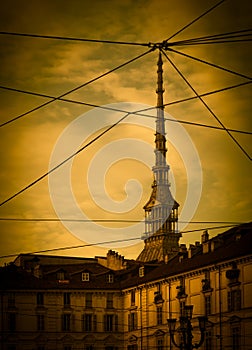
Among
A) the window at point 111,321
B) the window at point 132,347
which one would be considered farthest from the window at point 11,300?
the window at point 132,347

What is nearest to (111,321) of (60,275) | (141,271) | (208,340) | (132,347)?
(132,347)

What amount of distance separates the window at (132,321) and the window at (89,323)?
297 cm

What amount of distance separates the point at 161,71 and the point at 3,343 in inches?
2842

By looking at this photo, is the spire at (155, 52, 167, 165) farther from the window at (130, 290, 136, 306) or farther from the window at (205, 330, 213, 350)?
the window at (205, 330, 213, 350)

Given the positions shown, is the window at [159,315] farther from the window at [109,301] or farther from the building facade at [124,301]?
the window at [109,301]

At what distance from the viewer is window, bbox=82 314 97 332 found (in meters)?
77.7

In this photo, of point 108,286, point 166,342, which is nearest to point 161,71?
point 108,286

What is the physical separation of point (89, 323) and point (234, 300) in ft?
63.8

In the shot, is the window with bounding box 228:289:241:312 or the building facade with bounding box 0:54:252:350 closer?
the window with bounding box 228:289:241:312

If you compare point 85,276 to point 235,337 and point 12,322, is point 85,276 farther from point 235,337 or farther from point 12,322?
point 235,337

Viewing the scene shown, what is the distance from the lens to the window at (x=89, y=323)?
3059 inches

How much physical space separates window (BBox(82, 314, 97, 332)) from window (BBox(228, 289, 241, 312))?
18.5 m

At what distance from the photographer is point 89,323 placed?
255 ft

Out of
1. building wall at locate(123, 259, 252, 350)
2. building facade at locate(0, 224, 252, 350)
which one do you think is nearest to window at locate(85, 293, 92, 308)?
building facade at locate(0, 224, 252, 350)
